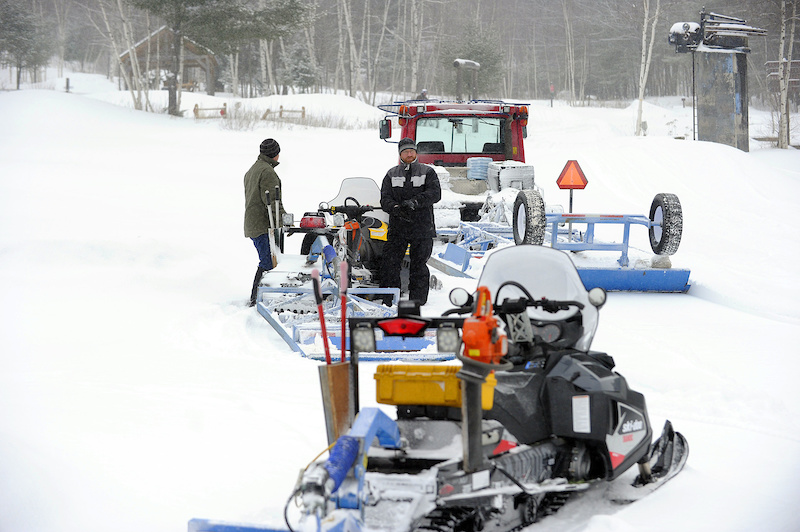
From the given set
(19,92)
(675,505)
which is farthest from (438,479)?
(19,92)

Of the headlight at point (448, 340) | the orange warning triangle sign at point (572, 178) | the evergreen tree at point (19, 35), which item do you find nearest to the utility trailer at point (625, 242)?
the orange warning triangle sign at point (572, 178)

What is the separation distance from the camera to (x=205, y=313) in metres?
7.56

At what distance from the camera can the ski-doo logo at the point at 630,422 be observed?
3.65 m

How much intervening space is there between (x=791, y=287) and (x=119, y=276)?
7.62 metres

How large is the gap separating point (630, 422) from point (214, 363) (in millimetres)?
3401

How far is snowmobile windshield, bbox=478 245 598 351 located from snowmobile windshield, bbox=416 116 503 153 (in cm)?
797

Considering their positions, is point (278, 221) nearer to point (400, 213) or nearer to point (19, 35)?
point (400, 213)

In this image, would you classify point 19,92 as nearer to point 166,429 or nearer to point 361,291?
point 361,291

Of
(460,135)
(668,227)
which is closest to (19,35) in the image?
(460,135)

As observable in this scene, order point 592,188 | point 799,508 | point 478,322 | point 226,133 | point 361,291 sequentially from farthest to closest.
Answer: point 226,133
point 592,188
point 361,291
point 799,508
point 478,322

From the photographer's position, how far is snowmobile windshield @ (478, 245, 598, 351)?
4.10 metres

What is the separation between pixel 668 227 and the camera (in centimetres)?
861

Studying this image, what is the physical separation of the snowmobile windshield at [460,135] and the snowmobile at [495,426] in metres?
7.98

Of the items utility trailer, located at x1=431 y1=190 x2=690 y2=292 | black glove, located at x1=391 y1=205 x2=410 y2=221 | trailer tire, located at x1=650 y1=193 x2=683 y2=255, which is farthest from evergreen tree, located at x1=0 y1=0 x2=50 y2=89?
trailer tire, located at x1=650 y1=193 x2=683 y2=255
